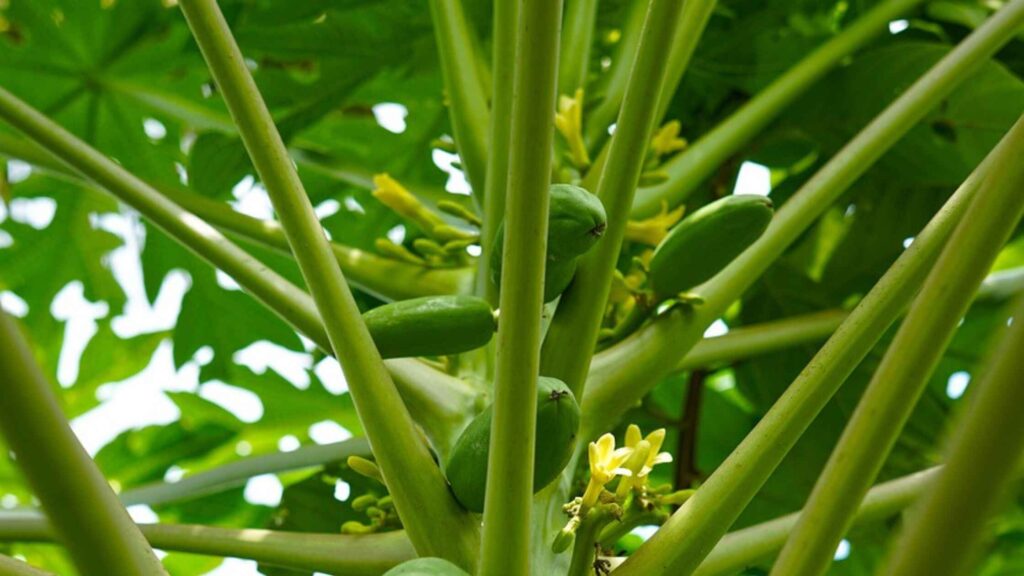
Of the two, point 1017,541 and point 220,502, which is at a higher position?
point 220,502

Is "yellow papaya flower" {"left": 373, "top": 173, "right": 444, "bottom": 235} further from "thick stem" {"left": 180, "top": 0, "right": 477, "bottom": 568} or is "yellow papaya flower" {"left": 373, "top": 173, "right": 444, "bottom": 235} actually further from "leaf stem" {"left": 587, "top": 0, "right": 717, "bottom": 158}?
"thick stem" {"left": 180, "top": 0, "right": 477, "bottom": 568}

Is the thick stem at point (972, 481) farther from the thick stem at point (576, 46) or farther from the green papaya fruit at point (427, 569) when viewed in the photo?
the thick stem at point (576, 46)

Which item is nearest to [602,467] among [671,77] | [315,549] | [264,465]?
[315,549]

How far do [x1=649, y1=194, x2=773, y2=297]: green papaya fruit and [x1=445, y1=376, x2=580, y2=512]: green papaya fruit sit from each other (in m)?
0.30

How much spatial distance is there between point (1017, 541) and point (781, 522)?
1480 mm

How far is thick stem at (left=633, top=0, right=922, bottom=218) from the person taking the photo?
173cm

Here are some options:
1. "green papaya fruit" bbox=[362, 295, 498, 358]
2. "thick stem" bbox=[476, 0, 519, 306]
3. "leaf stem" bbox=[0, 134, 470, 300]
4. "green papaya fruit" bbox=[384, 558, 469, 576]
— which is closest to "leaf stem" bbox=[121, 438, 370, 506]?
"leaf stem" bbox=[0, 134, 470, 300]

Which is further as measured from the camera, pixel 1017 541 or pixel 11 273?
pixel 11 273

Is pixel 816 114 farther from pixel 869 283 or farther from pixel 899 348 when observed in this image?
pixel 899 348

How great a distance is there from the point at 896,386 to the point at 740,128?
1.01 m

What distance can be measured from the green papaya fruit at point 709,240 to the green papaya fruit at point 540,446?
30cm

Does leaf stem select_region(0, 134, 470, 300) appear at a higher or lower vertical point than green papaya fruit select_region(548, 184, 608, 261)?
higher

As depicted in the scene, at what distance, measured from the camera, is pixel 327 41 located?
2.24m

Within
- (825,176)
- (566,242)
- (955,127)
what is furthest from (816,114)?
(566,242)
